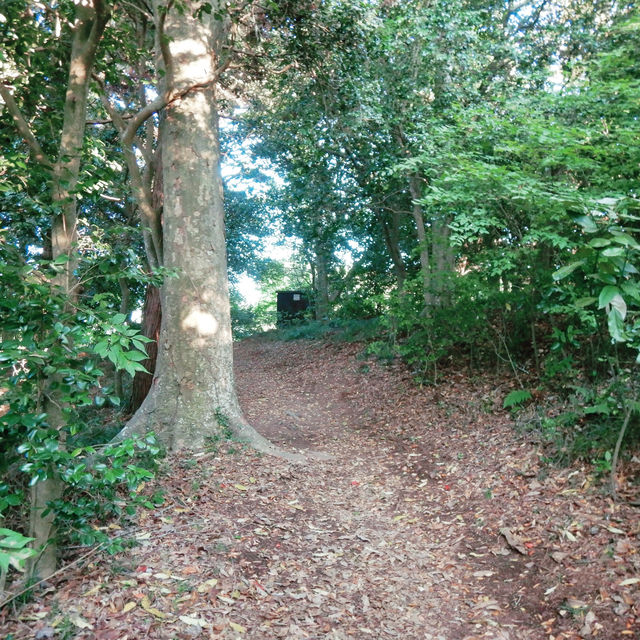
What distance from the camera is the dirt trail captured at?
3209 mm

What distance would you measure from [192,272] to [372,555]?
363 cm

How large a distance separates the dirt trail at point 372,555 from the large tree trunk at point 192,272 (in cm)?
62

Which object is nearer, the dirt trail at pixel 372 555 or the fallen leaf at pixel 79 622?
the fallen leaf at pixel 79 622

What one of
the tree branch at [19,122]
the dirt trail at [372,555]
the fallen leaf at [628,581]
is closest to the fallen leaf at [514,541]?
the dirt trail at [372,555]

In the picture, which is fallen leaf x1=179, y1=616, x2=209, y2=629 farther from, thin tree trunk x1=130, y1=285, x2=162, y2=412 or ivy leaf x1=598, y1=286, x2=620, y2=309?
thin tree trunk x1=130, y1=285, x2=162, y2=412

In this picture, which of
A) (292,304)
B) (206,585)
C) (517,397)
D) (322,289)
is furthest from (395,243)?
(206,585)

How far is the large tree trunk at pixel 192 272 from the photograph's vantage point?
5.79 meters

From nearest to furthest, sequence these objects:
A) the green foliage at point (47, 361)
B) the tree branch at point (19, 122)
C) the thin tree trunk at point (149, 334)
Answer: the green foliage at point (47, 361) → the tree branch at point (19, 122) → the thin tree trunk at point (149, 334)

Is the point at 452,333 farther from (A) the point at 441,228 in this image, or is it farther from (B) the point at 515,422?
(A) the point at 441,228

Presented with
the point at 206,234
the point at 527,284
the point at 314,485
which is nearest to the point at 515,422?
the point at 527,284

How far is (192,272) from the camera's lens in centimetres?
599

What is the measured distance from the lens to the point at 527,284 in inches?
266

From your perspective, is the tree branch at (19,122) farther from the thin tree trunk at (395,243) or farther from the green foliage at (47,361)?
the thin tree trunk at (395,243)

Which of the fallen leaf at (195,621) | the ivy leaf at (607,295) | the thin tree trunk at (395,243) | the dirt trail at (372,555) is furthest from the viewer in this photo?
the thin tree trunk at (395,243)
